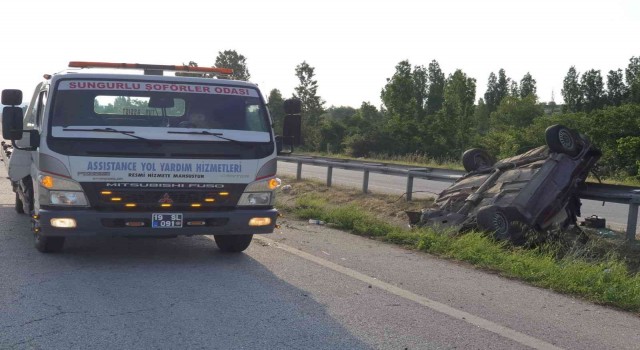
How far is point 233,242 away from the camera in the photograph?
897 centimetres

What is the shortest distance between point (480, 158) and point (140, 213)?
238 inches

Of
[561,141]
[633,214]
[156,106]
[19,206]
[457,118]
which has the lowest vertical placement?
[19,206]

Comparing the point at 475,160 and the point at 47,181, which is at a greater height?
the point at 475,160

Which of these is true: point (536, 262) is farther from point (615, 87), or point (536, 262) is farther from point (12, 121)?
point (615, 87)

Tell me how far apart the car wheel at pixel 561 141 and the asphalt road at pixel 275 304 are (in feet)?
7.45

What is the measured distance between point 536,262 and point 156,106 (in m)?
4.62

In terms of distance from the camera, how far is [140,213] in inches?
307

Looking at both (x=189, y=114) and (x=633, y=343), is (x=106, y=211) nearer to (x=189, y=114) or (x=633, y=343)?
(x=189, y=114)

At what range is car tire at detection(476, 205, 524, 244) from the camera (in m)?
9.26

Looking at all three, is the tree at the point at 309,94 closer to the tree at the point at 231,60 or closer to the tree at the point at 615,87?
the tree at the point at 231,60

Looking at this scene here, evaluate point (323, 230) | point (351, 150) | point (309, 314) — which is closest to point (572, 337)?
point (309, 314)

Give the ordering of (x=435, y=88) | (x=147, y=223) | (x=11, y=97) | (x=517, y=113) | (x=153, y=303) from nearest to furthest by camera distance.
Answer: (x=153, y=303), (x=147, y=223), (x=11, y=97), (x=517, y=113), (x=435, y=88)

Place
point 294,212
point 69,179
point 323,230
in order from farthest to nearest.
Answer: point 294,212 → point 323,230 → point 69,179

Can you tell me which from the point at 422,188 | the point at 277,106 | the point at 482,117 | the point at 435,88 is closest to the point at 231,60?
the point at 277,106
